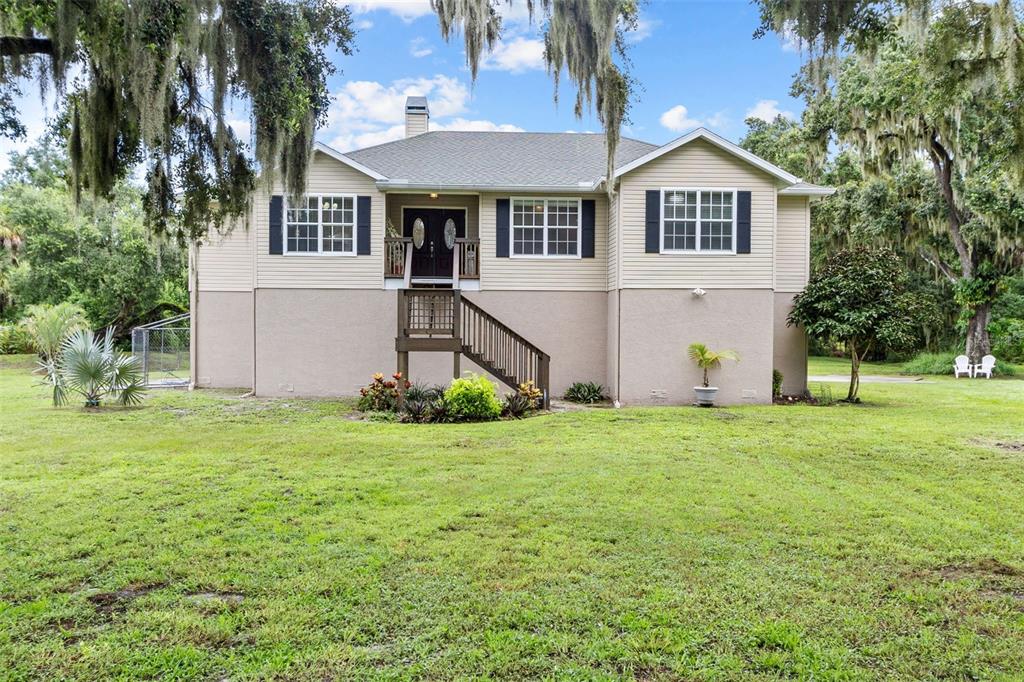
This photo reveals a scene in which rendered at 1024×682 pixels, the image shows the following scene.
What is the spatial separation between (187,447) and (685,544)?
6.16 meters

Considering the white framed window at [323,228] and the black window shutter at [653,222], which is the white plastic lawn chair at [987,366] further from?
the white framed window at [323,228]

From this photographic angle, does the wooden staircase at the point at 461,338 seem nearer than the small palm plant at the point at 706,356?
Yes

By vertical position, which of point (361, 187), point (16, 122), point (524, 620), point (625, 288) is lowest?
point (524, 620)

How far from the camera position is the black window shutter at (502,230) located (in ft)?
43.2

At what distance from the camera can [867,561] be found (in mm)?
4199

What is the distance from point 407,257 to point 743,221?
6564 millimetres

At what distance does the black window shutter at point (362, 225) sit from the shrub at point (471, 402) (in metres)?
4.11

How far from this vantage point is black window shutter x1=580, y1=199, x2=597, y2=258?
43.7ft

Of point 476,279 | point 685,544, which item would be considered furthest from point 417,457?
point 476,279

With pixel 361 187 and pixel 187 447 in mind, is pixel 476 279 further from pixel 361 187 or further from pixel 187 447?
pixel 187 447

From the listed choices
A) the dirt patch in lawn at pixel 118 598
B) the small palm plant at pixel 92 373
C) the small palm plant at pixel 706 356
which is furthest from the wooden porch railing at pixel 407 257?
the dirt patch in lawn at pixel 118 598

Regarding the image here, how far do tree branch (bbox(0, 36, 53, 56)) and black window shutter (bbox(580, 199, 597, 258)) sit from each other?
963 cm

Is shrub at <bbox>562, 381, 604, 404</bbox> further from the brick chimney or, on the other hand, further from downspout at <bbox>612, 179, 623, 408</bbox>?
the brick chimney

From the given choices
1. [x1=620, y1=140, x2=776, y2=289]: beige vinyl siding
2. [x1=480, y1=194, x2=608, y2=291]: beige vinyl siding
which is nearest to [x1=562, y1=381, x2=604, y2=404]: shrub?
[x1=480, y1=194, x2=608, y2=291]: beige vinyl siding
